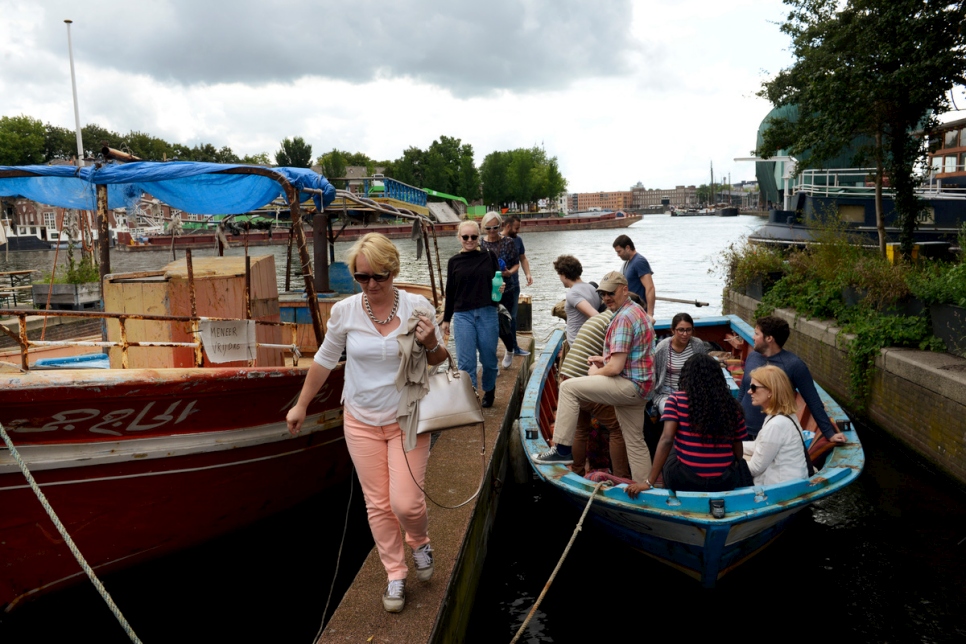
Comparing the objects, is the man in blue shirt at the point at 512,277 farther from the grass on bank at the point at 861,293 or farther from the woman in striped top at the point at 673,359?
the grass on bank at the point at 861,293

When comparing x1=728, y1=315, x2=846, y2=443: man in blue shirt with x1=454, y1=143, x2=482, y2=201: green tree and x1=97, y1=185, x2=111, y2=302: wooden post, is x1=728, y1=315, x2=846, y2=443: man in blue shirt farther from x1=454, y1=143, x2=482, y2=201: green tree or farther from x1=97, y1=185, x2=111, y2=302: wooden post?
x1=454, y1=143, x2=482, y2=201: green tree

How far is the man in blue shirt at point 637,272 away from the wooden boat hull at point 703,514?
2.62m

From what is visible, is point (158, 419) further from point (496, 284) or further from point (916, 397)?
point (916, 397)

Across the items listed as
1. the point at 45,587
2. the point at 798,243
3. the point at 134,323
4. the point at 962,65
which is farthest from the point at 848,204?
the point at 45,587

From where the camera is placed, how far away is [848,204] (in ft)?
53.5

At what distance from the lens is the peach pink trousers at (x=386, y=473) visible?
3600 mm

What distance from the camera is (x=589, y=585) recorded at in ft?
19.2

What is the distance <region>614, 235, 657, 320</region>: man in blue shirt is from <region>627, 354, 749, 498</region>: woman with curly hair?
332 centimetres

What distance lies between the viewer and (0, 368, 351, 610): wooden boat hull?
4.59 meters

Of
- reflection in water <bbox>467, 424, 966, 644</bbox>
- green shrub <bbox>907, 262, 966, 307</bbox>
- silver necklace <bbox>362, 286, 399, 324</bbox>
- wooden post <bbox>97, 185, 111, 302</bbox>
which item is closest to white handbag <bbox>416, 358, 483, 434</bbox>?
silver necklace <bbox>362, 286, 399, 324</bbox>

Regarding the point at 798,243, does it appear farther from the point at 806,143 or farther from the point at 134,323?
the point at 134,323

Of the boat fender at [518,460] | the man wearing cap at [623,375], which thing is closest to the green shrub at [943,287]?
the man wearing cap at [623,375]

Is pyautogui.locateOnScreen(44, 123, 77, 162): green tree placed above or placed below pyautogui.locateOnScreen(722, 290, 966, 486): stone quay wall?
above

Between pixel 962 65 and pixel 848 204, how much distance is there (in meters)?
6.69
